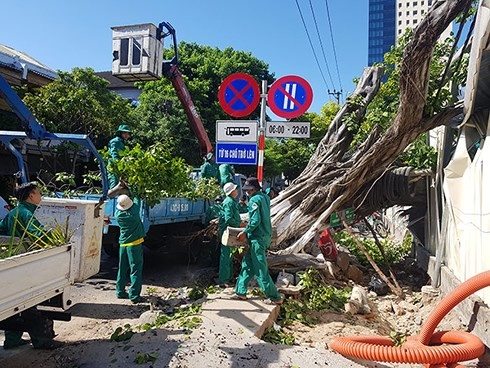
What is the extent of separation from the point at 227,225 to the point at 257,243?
155 cm

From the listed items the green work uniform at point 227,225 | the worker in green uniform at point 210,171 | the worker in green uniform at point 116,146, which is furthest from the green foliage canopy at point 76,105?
the green work uniform at point 227,225

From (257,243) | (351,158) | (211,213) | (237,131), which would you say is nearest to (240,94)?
(237,131)

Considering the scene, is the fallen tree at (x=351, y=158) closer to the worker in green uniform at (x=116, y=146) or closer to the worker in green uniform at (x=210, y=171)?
the worker in green uniform at (x=210, y=171)

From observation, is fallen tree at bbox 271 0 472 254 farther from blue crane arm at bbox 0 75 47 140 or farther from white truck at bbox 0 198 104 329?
blue crane arm at bbox 0 75 47 140

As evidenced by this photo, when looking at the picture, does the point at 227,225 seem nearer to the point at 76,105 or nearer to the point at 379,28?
the point at 76,105

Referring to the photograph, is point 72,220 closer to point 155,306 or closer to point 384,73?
point 155,306

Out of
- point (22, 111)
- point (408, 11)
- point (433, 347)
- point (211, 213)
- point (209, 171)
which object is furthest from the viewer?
point (408, 11)

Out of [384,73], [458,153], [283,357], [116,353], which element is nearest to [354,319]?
[283,357]

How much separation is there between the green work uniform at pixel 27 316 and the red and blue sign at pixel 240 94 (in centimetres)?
329

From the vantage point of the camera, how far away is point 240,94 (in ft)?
20.9

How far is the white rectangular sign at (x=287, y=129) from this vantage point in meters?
6.00

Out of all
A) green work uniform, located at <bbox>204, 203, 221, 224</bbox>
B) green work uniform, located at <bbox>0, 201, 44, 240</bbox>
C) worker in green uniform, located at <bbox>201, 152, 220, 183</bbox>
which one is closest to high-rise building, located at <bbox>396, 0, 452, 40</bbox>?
worker in green uniform, located at <bbox>201, 152, 220, 183</bbox>

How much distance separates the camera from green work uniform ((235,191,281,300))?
5.30m

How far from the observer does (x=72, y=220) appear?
4.88 metres
